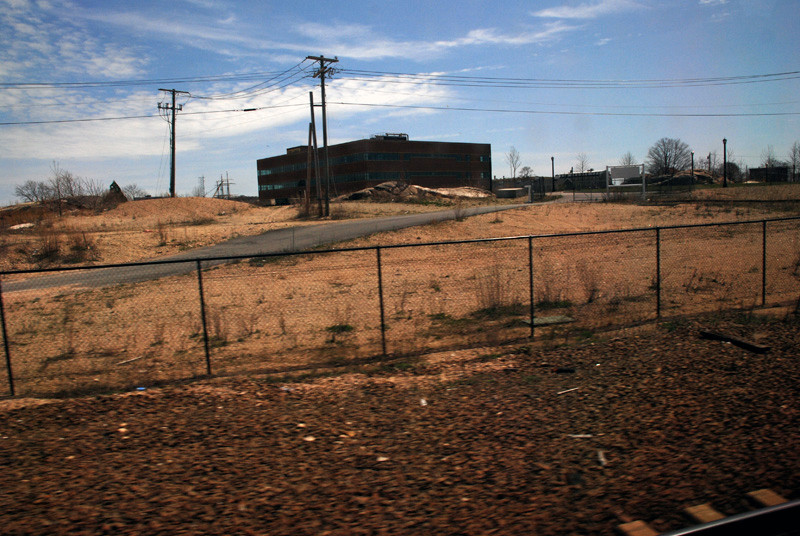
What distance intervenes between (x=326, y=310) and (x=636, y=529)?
834 centimetres

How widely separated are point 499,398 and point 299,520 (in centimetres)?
328

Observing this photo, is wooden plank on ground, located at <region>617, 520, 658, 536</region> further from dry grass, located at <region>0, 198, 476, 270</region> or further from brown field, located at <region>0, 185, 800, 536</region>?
dry grass, located at <region>0, 198, 476, 270</region>

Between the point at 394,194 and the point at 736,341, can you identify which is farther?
the point at 394,194

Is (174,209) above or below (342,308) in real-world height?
above

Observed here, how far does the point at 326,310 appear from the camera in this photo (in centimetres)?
1124

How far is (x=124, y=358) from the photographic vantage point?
896 centimetres

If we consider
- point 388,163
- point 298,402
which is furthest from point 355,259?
point 388,163

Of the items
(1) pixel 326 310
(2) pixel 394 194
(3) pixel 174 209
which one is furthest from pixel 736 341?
(2) pixel 394 194

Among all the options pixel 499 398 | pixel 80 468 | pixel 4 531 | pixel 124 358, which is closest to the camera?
pixel 4 531

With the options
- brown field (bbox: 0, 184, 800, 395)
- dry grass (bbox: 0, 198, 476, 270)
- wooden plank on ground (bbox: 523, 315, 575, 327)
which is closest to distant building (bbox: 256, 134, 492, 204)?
dry grass (bbox: 0, 198, 476, 270)

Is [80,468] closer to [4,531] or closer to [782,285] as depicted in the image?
[4,531]

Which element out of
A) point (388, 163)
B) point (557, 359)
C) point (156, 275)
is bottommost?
point (557, 359)

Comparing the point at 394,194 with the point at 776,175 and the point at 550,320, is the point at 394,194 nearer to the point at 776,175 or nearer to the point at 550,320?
the point at 550,320

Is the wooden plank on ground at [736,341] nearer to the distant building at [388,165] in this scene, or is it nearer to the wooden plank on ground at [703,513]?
the wooden plank on ground at [703,513]
